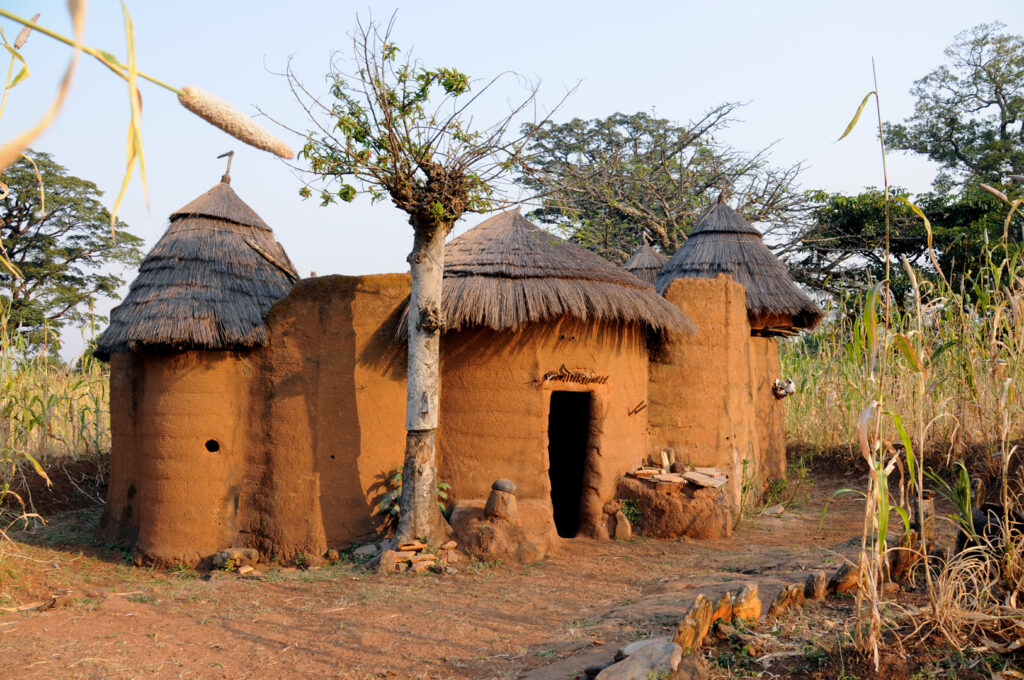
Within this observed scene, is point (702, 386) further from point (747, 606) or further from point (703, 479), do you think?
point (747, 606)

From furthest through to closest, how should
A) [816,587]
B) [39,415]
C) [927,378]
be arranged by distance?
[39,415], [927,378], [816,587]

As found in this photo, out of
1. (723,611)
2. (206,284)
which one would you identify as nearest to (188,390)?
(206,284)

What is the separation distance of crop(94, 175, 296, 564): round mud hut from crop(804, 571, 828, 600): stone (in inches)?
193

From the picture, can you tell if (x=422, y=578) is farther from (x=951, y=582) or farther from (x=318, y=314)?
(x=951, y=582)

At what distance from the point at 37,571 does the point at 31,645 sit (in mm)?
1945

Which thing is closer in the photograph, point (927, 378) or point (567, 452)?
point (927, 378)

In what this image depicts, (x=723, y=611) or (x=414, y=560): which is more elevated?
(x=723, y=611)

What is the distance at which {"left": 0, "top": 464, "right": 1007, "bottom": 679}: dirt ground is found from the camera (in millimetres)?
4035

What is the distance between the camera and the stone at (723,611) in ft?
11.7

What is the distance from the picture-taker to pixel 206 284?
6.94 metres

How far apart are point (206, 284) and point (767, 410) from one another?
7076mm

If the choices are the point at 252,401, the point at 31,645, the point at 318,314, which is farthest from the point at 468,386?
the point at 31,645

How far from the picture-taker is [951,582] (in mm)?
3102

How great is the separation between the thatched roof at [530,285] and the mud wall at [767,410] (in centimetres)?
237
